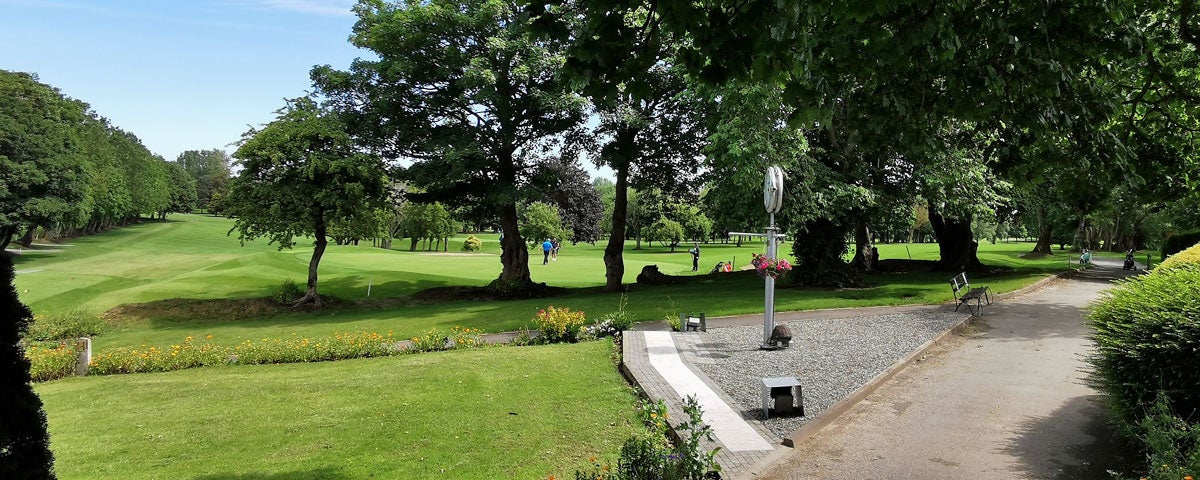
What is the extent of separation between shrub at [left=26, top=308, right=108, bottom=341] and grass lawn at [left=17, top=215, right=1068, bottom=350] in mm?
654

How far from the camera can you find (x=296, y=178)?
778 inches

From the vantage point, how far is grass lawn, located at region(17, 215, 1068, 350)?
16.6 meters

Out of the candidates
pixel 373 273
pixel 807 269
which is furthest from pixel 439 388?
pixel 373 273

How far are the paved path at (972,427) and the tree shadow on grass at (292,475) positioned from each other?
392 cm

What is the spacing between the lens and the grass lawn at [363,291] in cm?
1662

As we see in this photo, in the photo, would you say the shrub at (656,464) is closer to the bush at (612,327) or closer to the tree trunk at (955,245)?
the bush at (612,327)

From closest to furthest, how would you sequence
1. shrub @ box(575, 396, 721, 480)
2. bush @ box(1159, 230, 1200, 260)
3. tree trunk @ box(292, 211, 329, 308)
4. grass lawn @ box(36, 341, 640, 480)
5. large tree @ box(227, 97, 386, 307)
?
Result: 1. shrub @ box(575, 396, 721, 480)
2. grass lawn @ box(36, 341, 640, 480)
3. large tree @ box(227, 97, 386, 307)
4. tree trunk @ box(292, 211, 329, 308)
5. bush @ box(1159, 230, 1200, 260)

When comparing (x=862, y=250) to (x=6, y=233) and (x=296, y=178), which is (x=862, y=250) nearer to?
(x=296, y=178)

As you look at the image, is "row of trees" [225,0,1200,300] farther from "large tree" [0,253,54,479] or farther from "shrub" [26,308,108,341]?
"shrub" [26,308,108,341]

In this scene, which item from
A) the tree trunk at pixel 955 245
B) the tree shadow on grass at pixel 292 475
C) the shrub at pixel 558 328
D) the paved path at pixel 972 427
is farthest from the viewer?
the tree trunk at pixel 955 245

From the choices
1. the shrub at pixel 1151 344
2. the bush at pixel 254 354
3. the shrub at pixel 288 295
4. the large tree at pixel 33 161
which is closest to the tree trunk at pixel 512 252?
the shrub at pixel 288 295

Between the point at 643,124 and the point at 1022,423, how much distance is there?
16.6m

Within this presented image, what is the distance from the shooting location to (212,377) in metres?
10.5

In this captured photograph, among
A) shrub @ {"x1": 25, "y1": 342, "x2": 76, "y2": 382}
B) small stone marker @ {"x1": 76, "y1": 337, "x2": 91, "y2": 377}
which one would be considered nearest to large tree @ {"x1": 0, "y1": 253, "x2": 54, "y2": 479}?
shrub @ {"x1": 25, "y1": 342, "x2": 76, "y2": 382}
